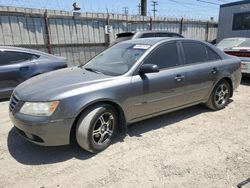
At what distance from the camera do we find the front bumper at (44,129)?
112 inches

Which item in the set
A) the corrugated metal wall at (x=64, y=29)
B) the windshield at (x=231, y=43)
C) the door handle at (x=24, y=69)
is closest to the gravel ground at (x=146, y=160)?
the door handle at (x=24, y=69)

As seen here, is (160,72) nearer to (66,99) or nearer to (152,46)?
(152,46)

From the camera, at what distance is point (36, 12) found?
8258 millimetres

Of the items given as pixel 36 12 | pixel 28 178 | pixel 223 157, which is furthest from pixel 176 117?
pixel 36 12

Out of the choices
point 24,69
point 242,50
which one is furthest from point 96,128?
point 242,50

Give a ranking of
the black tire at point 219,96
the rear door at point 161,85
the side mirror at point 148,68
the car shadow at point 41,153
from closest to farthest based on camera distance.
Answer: the car shadow at point 41,153
the side mirror at point 148,68
the rear door at point 161,85
the black tire at point 219,96

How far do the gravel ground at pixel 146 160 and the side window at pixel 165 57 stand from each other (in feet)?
3.64

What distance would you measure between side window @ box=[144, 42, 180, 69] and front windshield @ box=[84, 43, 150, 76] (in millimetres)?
181

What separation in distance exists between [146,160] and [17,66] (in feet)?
13.6

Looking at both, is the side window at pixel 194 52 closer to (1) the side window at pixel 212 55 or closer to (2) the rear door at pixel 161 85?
(1) the side window at pixel 212 55

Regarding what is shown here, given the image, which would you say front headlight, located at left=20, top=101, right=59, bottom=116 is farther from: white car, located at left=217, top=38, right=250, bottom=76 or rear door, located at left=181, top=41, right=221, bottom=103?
white car, located at left=217, top=38, right=250, bottom=76

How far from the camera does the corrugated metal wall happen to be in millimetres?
7879

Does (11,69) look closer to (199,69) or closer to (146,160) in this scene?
(146,160)

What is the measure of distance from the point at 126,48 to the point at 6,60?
10.6ft
